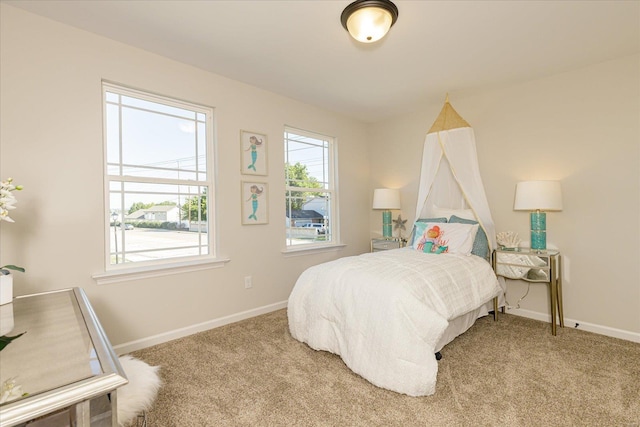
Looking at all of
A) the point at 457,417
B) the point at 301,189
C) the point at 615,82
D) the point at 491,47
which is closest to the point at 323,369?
the point at 457,417

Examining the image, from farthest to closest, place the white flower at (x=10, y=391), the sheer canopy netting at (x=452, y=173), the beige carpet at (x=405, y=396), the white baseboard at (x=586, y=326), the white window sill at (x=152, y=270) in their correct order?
the sheer canopy netting at (x=452, y=173)
the white baseboard at (x=586, y=326)
the white window sill at (x=152, y=270)
the beige carpet at (x=405, y=396)
the white flower at (x=10, y=391)

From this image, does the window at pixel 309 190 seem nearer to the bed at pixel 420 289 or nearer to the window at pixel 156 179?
the window at pixel 156 179

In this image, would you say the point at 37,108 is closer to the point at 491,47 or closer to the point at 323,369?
the point at 323,369

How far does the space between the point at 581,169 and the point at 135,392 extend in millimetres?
3884

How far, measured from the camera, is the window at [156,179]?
2572mm

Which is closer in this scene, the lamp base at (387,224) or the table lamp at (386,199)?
the table lamp at (386,199)

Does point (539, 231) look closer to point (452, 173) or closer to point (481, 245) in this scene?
point (481, 245)

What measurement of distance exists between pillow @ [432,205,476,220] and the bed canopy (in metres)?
0.01

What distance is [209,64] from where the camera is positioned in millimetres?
2889

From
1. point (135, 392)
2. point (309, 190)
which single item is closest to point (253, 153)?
point (309, 190)

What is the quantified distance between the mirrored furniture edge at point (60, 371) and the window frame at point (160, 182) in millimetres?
1127

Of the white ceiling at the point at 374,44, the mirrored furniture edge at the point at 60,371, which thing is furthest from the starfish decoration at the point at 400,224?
the mirrored furniture edge at the point at 60,371

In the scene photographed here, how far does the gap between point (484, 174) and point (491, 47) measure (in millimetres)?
1453

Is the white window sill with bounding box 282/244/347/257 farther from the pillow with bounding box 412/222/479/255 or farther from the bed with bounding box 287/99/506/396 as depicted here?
the pillow with bounding box 412/222/479/255
